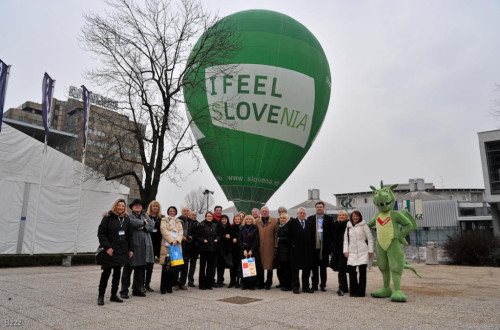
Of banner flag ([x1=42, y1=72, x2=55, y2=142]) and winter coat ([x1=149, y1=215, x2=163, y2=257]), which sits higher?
banner flag ([x1=42, y1=72, x2=55, y2=142])

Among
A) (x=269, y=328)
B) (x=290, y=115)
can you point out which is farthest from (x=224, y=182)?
(x=269, y=328)

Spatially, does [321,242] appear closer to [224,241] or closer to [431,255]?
[224,241]

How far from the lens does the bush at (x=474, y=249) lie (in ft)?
60.4

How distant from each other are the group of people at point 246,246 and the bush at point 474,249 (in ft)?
47.9

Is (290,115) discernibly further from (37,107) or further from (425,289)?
(37,107)

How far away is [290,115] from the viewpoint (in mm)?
21234

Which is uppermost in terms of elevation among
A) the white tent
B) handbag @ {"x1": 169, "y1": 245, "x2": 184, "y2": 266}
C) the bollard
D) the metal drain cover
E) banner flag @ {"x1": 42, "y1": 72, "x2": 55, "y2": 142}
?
banner flag @ {"x1": 42, "y1": 72, "x2": 55, "y2": 142}

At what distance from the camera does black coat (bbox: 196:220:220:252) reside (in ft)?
27.2

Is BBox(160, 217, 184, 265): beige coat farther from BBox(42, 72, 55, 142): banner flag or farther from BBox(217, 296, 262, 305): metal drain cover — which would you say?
BBox(42, 72, 55, 142): banner flag

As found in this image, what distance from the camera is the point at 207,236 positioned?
330 inches

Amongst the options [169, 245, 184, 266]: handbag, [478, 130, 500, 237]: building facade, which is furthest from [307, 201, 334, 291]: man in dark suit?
[478, 130, 500, 237]: building facade

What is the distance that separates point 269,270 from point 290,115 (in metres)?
14.0

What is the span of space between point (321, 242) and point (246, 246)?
1.75m

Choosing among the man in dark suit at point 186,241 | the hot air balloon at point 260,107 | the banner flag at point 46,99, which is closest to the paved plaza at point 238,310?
the man in dark suit at point 186,241
